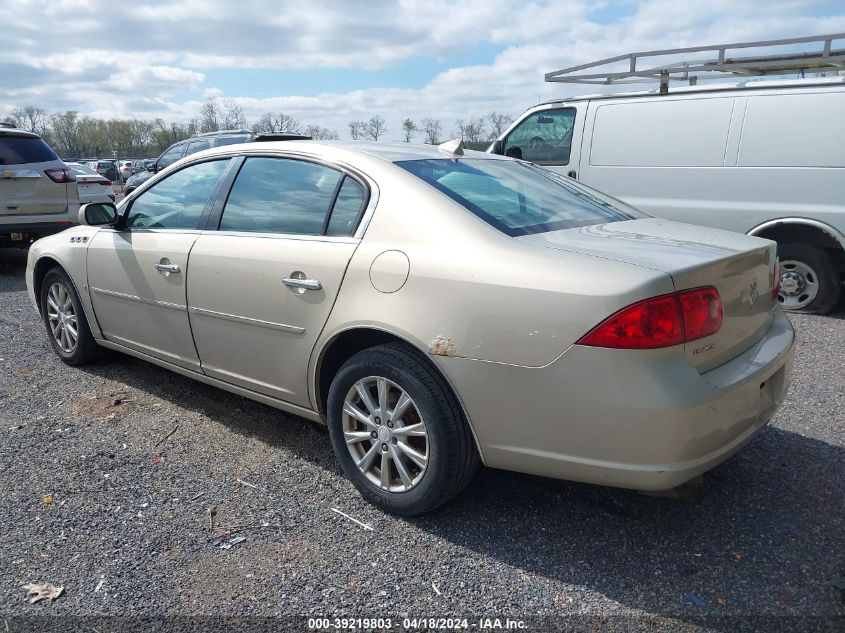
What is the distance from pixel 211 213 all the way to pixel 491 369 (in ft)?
6.44

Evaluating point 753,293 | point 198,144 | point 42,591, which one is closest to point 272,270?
point 42,591

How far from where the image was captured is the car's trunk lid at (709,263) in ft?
7.73

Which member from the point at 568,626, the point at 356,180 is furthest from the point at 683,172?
the point at 568,626

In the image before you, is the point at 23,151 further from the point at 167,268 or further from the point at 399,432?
the point at 399,432

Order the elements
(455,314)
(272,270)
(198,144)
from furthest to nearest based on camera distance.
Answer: (198,144)
(272,270)
(455,314)

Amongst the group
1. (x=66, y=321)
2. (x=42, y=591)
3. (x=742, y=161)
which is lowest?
(x=42, y=591)

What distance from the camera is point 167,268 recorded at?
3666mm

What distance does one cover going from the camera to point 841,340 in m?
5.40

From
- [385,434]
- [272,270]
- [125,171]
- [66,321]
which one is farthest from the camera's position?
[125,171]

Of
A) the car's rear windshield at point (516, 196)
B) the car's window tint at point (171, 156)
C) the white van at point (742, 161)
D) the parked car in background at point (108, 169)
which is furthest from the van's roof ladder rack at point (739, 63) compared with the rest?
the parked car in background at point (108, 169)

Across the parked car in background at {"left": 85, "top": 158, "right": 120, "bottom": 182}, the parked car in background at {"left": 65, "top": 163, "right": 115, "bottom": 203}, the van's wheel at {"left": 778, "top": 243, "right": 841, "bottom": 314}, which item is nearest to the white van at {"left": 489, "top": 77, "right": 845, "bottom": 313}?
the van's wheel at {"left": 778, "top": 243, "right": 841, "bottom": 314}

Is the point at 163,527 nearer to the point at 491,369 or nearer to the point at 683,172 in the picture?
the point at 491,369

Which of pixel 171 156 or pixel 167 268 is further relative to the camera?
pixel 171 156

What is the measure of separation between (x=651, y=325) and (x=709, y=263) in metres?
0.40
